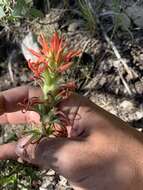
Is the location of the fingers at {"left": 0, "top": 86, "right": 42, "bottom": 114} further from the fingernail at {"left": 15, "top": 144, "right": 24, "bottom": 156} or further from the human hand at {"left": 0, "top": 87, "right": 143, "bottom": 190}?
the fingernail at {"left": 15, "top": 144, "right": 24, "bottom": 156}

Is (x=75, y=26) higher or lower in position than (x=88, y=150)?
higher

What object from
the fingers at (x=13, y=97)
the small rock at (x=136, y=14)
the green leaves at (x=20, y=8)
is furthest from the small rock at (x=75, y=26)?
the fingers at (x=13, y=97)

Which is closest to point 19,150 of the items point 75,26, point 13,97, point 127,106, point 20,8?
point 13,97

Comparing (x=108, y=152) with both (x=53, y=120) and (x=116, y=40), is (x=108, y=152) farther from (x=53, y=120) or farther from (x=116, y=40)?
(x=116, y=40)

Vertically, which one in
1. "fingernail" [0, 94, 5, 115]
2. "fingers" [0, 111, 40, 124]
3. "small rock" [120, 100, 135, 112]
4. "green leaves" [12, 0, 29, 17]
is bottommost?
"small rock" [120, 100, 135, 112]

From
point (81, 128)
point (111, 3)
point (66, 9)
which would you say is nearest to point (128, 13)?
point (111, 3)

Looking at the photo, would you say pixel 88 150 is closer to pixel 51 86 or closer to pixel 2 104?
pixel 51 86

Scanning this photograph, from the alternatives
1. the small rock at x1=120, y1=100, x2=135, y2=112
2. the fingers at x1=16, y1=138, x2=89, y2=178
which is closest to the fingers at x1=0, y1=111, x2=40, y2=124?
the fingers at x1=16, y1=138, x2=89, y2=178
